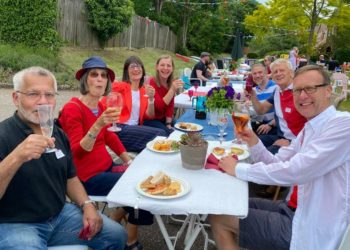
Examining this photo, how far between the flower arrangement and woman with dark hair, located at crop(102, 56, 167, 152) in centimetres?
84

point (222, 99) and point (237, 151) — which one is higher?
point (222, 99)

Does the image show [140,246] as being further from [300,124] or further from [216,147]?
[300,124]

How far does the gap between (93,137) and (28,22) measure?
11926 millimetres

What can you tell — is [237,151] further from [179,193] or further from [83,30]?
[83,30]

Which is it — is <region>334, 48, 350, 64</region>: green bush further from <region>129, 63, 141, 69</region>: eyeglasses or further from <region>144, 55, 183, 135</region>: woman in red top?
<region>129, 63, 141, 69</region>: eyeglasses

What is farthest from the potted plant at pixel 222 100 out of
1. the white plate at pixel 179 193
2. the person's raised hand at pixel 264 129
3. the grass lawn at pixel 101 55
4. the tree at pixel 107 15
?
the tree at pixel 107 15

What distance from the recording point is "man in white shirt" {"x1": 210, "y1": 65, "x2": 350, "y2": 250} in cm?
186

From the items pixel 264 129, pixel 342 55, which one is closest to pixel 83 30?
pixel 264 129

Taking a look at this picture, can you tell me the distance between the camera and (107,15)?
54.9 ft

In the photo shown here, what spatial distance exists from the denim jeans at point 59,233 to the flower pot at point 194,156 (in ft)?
2.12

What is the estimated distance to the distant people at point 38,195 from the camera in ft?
6.22

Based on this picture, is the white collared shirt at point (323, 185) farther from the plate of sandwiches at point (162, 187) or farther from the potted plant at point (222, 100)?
the potted plant at point (222, 100)

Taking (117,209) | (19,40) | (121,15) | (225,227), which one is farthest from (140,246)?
(121,15)

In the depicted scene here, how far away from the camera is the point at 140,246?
2.87 meters
